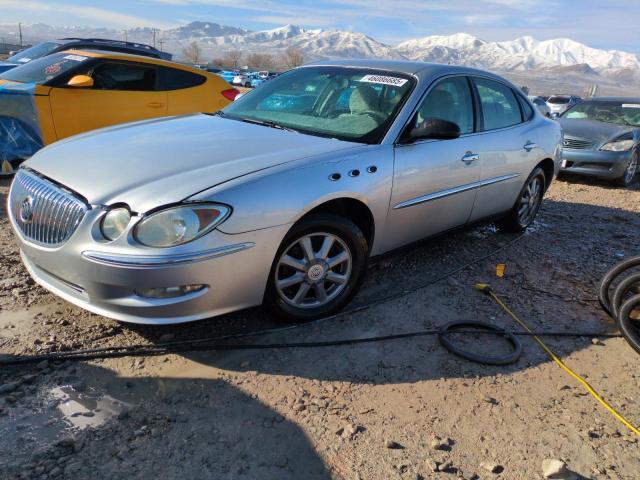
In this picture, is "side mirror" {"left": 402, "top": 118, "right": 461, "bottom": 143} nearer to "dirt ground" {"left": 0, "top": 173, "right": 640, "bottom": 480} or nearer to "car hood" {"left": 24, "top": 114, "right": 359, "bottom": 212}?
"car hood" {"left": 24, "top": 114, "right": 359, "bottom": 212}

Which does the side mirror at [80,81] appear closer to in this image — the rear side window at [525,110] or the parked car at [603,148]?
the rear side window at [525,110]

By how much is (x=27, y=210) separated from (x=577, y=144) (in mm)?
8607

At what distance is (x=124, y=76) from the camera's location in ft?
21.5

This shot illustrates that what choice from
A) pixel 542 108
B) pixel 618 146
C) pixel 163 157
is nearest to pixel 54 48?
pixel 163 157

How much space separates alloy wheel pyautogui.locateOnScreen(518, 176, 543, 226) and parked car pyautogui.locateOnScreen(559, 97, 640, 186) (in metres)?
3.83

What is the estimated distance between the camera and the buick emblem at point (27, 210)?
2.81 metres

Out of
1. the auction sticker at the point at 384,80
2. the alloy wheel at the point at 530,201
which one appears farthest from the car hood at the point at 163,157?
the alloy wheel at the point at 530,201

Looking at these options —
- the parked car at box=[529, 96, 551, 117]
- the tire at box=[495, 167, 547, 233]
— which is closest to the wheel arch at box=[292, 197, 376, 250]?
the tire at box=[495, 167, 547, 233]

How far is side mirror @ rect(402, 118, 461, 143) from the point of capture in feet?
11.1

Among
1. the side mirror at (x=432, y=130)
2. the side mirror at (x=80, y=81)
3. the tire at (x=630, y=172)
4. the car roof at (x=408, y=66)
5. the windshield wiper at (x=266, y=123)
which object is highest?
the car roof at (x=408, y=66)

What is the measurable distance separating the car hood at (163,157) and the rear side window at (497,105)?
175 cm

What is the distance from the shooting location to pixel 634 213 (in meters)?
6.91

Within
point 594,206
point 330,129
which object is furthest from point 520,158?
point 594,206

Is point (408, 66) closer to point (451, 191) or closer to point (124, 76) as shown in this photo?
point (451, 191)
